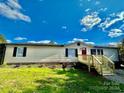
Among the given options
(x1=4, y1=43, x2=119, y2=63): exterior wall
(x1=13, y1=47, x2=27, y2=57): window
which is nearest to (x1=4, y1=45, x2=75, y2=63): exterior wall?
(x1=4, y1=43, x2=119, y2=63): exterior wall

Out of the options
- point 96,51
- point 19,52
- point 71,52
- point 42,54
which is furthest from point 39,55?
point 96,51

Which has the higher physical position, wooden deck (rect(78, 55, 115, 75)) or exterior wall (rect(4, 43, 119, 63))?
exterior wall (rect(4, 43, 119, 63))

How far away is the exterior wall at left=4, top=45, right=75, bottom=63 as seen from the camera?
20.1 metres

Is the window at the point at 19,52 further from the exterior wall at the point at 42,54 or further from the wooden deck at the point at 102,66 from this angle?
the wooden deck at the point at 102,66

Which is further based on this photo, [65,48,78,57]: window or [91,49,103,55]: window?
[91,49,103,55]: window

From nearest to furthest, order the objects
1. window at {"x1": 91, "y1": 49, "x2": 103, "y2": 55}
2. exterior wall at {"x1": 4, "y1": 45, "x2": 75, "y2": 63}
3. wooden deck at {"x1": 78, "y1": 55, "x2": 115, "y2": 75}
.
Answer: wooden deck at {"x1": 78, "y1": 55, "x2": 115, "y2": 75} → exterior wall at {"x1": 4, "y1": 45, "x2": 75, "y2": 63} → window at {"x1": 91, "y1": 49, "x2": 103, "y2": 55}

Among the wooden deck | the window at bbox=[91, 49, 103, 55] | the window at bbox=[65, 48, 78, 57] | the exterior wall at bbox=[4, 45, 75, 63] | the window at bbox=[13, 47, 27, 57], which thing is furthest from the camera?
the window at bbox=[91, 49, 103, 55]

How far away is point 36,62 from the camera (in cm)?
2089

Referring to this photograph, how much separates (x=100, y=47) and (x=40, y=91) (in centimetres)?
1678

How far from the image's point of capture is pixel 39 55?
2120 centimetres

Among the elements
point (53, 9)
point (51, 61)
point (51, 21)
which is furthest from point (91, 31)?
point (51, 61)

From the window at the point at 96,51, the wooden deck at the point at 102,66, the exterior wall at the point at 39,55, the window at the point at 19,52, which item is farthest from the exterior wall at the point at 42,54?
the wooden deck at the point at 102,66

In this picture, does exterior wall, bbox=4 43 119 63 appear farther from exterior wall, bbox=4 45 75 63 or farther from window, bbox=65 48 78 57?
window, bbox=65 48 78 57

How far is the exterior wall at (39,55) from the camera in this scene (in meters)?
20.1
